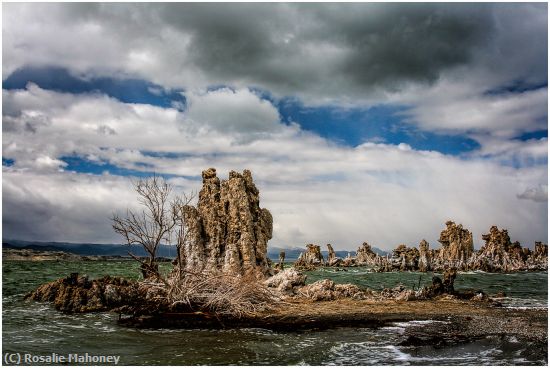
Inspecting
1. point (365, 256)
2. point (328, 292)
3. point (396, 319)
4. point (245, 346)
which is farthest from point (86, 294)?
point (365, 256)

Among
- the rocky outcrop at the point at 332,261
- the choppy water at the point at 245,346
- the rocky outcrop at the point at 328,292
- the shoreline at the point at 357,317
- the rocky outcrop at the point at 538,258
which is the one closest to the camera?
the choppy water at the point at 245,346

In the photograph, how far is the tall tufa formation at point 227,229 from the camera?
34.8m

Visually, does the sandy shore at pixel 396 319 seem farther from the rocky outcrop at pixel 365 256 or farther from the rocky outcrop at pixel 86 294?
the rocky outcrop at pixel 365 256

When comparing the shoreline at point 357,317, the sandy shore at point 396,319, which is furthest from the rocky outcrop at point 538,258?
the sandy shore at point 396,319

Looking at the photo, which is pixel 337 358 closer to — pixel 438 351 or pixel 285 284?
pixel 438 351

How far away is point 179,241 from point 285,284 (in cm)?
904

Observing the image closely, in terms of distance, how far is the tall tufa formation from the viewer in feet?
114

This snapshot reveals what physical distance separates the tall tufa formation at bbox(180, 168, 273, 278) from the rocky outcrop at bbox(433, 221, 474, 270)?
243ft

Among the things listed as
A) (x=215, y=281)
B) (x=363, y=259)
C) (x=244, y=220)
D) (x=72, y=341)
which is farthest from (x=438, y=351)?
(x=363, y=259)

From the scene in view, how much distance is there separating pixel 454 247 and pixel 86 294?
9899 cm

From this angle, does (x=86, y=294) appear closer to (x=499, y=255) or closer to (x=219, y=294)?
(x=219, y=294)

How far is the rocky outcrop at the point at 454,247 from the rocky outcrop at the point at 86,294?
86.5m

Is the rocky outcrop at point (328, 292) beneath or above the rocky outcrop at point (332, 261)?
above

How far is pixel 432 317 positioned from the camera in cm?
2170
